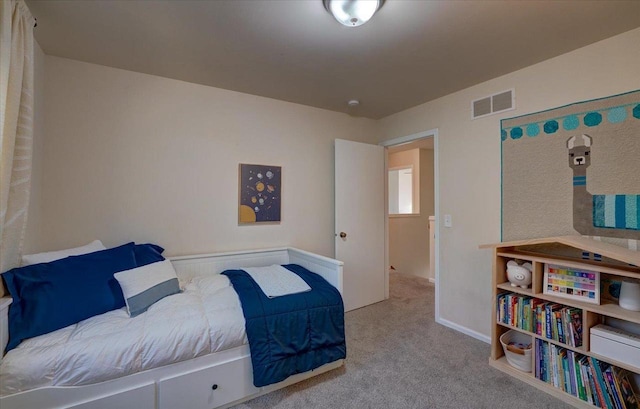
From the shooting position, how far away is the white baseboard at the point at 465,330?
8.07 ft

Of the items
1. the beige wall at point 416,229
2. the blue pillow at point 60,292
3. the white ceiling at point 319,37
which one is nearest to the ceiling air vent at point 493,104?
the white ceiling at point 319,37

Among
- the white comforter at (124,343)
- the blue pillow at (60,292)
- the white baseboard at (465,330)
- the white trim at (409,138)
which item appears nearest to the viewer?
the white comforter at (124,343)

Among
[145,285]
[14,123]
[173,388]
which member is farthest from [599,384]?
[14,123]

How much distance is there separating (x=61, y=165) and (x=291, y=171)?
6.35 feet

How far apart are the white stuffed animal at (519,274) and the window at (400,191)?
3.78 meters

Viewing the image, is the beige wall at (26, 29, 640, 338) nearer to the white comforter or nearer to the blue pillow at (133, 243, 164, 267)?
the blue pillow at (133, 243, 164, 267)

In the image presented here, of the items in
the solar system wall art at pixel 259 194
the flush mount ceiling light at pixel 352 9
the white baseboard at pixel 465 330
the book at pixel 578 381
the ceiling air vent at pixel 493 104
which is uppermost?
the flush mount ceiling light at pixel 352 9

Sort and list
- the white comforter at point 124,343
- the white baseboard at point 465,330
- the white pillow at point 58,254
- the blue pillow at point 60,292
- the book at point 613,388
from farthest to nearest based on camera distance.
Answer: the white baseboard at point 465,330 < the white pillow at point 58,254 < the book at point 613,388 < the blue pillow at point 60,292 < the white comforter at point 124,343

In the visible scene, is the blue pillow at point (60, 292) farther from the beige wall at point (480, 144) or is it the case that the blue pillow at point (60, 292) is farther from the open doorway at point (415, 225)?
the open doorway at point (415, 225)

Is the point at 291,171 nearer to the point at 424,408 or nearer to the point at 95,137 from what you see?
the point at 95,137

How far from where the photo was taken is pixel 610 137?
5.93 feet

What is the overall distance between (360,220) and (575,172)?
197 centimetres

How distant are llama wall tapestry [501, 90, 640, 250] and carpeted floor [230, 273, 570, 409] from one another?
3.56 feet

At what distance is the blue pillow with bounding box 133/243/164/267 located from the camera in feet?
6.82
